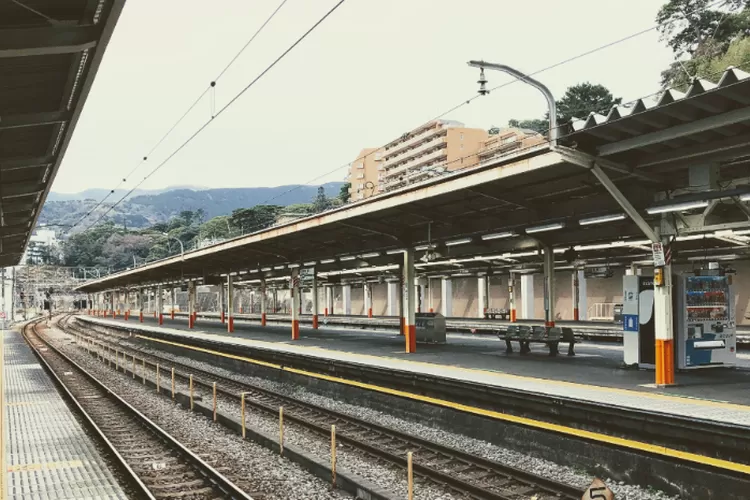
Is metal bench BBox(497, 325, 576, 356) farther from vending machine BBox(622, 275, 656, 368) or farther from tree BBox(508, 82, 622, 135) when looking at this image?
tree BBox(508, 82, 622, 135)

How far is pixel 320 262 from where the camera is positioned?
28.7 metres

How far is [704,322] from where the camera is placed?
13.4m

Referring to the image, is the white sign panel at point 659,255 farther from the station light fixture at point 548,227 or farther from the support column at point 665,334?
the station light fixture at point 548,227

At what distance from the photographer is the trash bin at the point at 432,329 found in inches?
930

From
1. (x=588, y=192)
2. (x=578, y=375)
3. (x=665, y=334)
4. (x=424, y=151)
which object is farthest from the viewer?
(x=424, y=151)

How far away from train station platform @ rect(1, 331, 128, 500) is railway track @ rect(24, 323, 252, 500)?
35 cm

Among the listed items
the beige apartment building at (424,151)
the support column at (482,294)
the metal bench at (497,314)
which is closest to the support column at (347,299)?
the support column at (482,294)

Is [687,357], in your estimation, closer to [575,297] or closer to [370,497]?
[370,497]

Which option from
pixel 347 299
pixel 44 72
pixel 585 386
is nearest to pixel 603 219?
pixel 585 386

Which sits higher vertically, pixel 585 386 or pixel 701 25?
pixel 701 25

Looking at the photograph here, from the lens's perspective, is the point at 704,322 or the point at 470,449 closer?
the point at 470,449

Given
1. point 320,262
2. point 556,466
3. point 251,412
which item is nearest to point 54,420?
point 251,412

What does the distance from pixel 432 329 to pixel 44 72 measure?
16821 millimetres

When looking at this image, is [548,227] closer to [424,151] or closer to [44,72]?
[44,72]
